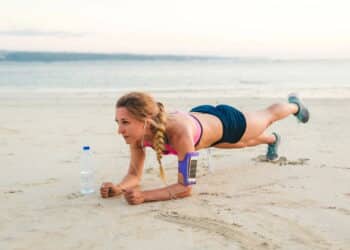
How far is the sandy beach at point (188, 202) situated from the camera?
3.31m

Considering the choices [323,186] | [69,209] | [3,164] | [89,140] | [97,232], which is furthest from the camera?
[89,140]

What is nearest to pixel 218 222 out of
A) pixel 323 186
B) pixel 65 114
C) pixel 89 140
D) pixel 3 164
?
pixel 323 186

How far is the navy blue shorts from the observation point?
4.92 meters

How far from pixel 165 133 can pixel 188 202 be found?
0.59 m

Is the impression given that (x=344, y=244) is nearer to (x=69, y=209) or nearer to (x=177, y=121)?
(x=177, y=121)

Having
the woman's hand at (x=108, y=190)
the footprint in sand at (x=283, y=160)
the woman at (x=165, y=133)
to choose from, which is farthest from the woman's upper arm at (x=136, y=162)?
Answer: the footprint in sand at (x=283, y=160)

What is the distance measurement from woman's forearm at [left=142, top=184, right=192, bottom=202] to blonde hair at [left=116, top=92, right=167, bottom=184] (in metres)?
0.24

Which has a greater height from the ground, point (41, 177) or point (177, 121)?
point (177, 121)

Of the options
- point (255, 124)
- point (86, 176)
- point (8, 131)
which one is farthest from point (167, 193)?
point (8, 131)

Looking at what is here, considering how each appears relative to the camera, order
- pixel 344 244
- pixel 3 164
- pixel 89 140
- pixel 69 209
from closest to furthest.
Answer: pixel 344 244
pixel 69 209
pixel 3 164
pixel 89 140

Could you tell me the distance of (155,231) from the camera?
3.46 meters

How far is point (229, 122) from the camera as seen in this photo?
494 centimetres

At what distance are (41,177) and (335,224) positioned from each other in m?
2.84

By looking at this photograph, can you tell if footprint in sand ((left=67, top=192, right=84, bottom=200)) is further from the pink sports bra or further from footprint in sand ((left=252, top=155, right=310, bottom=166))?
footprint in sand ((left=252, top=155, right=310, bottom=166))
